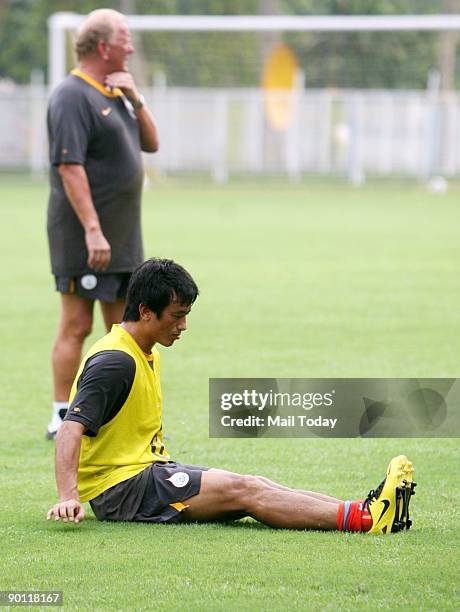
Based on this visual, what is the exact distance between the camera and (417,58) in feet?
111

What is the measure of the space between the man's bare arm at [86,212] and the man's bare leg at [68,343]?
0.28 m

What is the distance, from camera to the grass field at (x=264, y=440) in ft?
14.4

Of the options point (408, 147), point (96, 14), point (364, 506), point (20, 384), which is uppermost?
point (96, 14)

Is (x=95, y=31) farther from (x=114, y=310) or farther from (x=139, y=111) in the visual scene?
(x=114, y=310)

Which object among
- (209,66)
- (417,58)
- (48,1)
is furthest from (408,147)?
(48,1)

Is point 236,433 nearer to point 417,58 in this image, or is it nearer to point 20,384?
point 20,384

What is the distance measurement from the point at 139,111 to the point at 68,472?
292cm

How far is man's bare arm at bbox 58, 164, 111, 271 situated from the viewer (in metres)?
6.79

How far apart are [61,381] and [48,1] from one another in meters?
46.1

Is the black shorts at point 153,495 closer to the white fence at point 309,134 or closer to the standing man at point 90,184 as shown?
the standing man at point 90,184

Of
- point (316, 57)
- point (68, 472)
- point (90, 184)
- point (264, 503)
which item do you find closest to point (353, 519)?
point (264, 503)

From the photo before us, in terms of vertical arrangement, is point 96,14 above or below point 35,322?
above

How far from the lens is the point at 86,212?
6.84 m

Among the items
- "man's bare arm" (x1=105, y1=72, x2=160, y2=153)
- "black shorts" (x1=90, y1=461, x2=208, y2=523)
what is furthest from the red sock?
"man's bare arm" (x1=105, y1=72, x2=160, y2=153)
